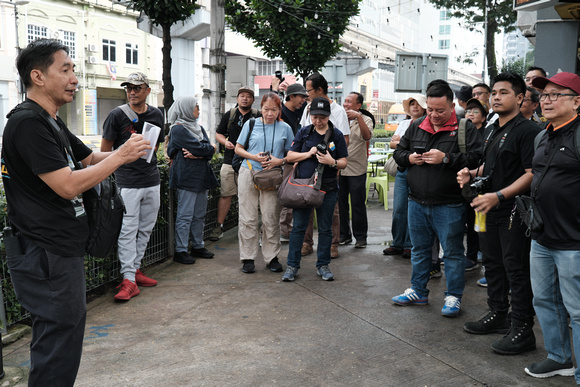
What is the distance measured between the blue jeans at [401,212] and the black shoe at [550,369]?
3.18m

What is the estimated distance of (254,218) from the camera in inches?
239

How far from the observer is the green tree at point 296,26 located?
12906mm

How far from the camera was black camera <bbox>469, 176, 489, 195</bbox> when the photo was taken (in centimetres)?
404

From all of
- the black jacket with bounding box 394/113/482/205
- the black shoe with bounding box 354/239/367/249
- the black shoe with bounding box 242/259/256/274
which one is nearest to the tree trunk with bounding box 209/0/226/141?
the black shoe with bounding box 354/239/367/249

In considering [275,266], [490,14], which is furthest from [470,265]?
[490,14]

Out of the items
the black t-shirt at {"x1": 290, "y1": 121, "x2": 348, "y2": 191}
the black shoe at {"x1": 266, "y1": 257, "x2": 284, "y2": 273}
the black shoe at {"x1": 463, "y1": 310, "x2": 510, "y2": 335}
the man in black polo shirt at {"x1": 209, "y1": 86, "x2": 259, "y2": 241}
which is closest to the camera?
the black shoe at {"x1": 463, "y1": 310, "x2": 510, "y2": 335}

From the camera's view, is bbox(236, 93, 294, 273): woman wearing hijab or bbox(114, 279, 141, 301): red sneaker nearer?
bbox(114, 279, 141, 301): red sneaker

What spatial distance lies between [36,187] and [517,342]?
3368 millimetres

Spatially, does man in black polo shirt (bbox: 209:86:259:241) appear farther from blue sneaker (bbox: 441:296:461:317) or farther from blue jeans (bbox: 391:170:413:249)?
blue sneaker (bbox: 441:296:461:317)

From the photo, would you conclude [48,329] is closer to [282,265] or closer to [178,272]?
[178,272]

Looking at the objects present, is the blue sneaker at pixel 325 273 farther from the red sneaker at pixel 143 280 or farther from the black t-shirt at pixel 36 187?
the black t-shirt at pixel 36 187

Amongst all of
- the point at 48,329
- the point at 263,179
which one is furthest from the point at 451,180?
the point at 48,329

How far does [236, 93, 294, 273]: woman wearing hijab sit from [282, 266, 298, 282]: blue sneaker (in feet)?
1.03

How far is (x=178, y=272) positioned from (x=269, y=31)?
8869mm
